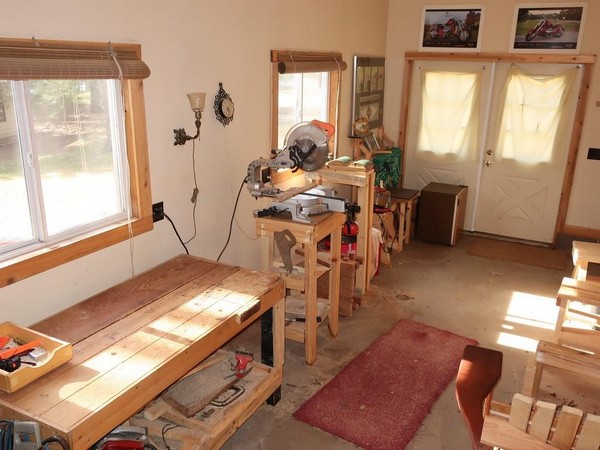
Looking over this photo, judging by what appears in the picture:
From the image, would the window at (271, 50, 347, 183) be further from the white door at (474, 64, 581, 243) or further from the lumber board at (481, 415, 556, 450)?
the lumber board at (481, 415, 556, 450)

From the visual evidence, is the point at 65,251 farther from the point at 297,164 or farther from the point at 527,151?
the point at 527,151

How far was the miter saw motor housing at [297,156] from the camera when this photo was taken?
3.27 metres

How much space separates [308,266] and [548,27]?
4.02m

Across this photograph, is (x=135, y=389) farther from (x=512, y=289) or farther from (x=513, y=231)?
(x=513, y=231)

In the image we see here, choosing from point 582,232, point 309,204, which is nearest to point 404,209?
point 582,232

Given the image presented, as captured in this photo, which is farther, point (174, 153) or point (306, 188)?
point (306, 188)

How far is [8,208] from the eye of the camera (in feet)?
7.70

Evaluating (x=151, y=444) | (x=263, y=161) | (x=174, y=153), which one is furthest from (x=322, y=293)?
(x=151, y=444)

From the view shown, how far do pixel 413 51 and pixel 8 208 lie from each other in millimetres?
4956

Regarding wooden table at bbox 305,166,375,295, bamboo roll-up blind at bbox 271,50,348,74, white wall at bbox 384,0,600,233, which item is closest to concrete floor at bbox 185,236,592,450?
wooden table at bbox 305,166,375,295

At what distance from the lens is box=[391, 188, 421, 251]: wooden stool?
18.3 feet

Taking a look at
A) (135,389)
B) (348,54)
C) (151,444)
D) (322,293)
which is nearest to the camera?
(135,389)

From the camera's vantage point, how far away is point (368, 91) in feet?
18.8

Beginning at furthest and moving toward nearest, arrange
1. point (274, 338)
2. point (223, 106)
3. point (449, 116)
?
point (449, 116)
point (223, 106)
point (274, 338)
